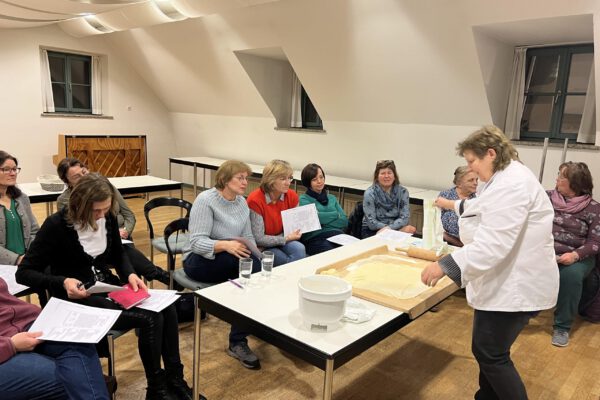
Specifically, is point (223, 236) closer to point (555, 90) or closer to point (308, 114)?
point (555, 90)

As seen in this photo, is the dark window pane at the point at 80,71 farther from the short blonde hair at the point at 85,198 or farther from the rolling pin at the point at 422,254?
the rolling pin at the point at 422,254

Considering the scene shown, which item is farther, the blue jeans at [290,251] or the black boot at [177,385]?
the blue jeans at [290,251]

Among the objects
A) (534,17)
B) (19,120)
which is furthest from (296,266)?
(19,120)

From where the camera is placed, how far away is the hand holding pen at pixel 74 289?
176 centimetres

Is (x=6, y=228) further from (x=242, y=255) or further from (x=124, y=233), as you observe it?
(x=242, y=255)

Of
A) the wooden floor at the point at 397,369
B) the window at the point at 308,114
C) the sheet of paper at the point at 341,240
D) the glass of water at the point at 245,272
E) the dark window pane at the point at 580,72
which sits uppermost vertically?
the dark window pane at the point at 580,72

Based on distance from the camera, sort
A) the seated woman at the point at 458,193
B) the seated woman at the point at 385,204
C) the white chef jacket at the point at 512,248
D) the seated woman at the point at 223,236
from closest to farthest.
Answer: the white chef jacket at the point at 512,248
the seated woman at the point at 223,236
the seated woman at the point at 458,193
the seated woman at the point at 385,204

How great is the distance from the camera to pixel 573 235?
307 centimetres

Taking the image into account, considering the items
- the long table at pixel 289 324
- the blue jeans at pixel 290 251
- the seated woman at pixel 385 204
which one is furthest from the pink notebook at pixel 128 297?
the seated woman at pixel 385 204

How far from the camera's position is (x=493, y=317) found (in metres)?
1.58

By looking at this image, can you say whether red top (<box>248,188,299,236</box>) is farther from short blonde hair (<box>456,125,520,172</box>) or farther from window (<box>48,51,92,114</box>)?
window (<box>48,51,92,114</box>)

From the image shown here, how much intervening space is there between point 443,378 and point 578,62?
3480mm

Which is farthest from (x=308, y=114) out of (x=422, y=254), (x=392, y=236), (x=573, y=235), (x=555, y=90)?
(x=422, y=254)

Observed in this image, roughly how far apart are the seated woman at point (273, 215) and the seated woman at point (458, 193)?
3.89 feet
